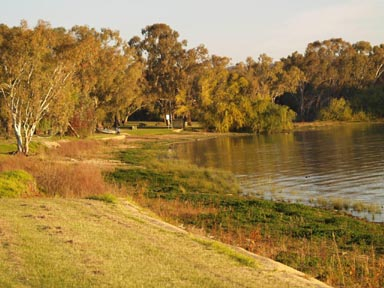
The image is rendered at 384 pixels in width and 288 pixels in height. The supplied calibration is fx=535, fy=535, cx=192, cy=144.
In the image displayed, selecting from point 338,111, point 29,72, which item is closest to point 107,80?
point 29,72

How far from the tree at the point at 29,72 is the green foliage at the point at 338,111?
72.0 meters

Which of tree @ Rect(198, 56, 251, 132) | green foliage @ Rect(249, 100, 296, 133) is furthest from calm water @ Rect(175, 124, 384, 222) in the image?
tree @ Rect(198, 56, 251, 132)

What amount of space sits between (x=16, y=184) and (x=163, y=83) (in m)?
75.8

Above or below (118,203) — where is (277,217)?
below

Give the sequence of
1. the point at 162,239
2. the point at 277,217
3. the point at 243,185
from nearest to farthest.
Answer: the point at 162,239
the point at 277,217
the point at 243,185

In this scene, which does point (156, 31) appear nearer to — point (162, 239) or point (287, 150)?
point (287, 150)

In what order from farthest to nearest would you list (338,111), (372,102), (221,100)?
(372,102) < (338,111) < (221,100)

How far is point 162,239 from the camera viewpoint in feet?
34.7

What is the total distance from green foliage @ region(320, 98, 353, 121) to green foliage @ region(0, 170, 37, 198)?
299ft

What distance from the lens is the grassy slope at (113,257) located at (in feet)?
24.9

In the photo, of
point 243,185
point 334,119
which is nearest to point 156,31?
point 334,119

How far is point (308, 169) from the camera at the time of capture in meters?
35.6

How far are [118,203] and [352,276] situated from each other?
7.37m

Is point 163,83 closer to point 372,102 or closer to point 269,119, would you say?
point 269,119
